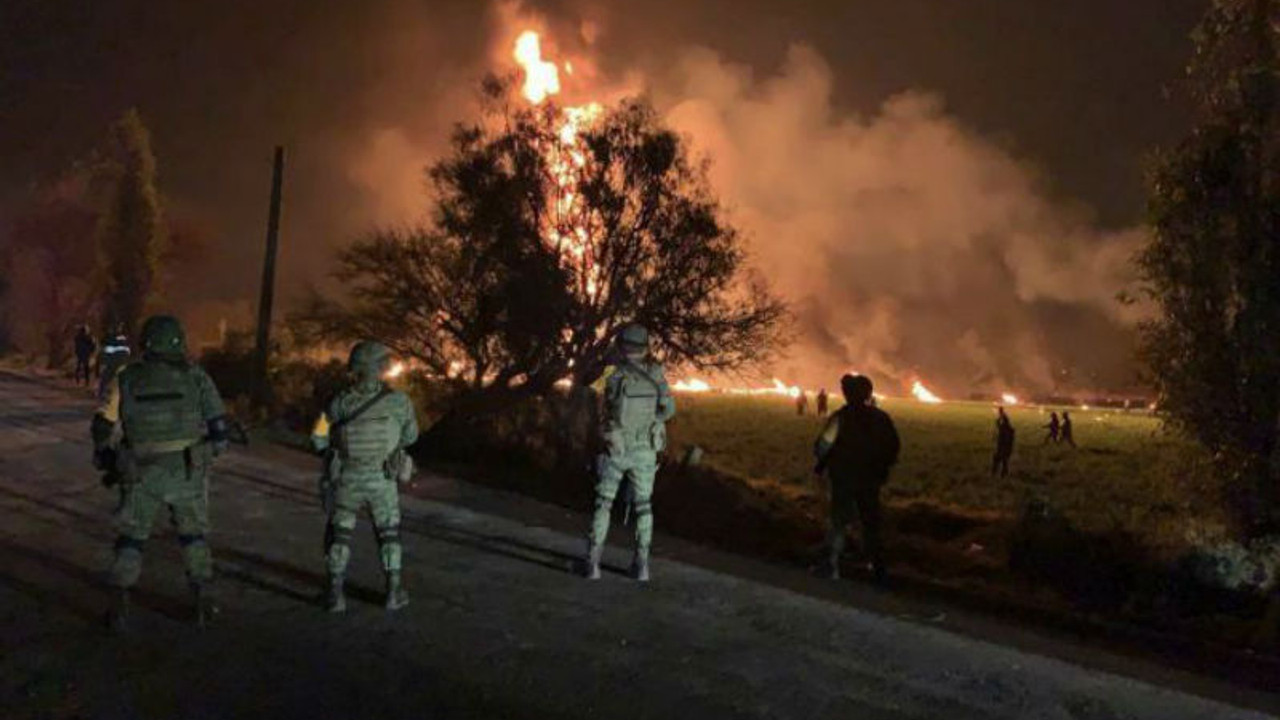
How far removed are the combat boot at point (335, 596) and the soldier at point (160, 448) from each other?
2.38ft

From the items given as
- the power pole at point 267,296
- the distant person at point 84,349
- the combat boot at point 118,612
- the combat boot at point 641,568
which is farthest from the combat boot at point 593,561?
the distant person at point 84,349

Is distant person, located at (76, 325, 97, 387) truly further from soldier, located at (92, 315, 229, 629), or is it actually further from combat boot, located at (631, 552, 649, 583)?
combat boot, located at (631, 552, 649, 583)

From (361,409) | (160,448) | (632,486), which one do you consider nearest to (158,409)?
(160,448)

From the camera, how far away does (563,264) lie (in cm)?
2086

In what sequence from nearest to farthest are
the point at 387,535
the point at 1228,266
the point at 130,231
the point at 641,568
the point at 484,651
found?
the point at 484,651, the point at 387,535, the point at 641,568, the point at 1228,266, the point at 130,231

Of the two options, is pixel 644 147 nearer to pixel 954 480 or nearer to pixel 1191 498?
pixel 954 480

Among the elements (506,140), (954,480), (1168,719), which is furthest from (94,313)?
(1168,719)

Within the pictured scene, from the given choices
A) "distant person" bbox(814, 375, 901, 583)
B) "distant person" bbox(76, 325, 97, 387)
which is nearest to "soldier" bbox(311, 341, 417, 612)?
"distant person" bbox(814, 375, 901, 583)

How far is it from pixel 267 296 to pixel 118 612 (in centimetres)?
1834

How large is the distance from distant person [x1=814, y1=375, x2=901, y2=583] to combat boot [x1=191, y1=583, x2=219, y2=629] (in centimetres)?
525

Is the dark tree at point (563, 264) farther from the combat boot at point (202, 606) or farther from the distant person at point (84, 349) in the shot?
the combat boot at point (202, 606)

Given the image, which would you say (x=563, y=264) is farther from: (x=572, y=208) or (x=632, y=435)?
(x=632, y=435)

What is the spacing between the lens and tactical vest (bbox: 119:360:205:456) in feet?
20.3

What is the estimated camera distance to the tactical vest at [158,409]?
6.18 m
